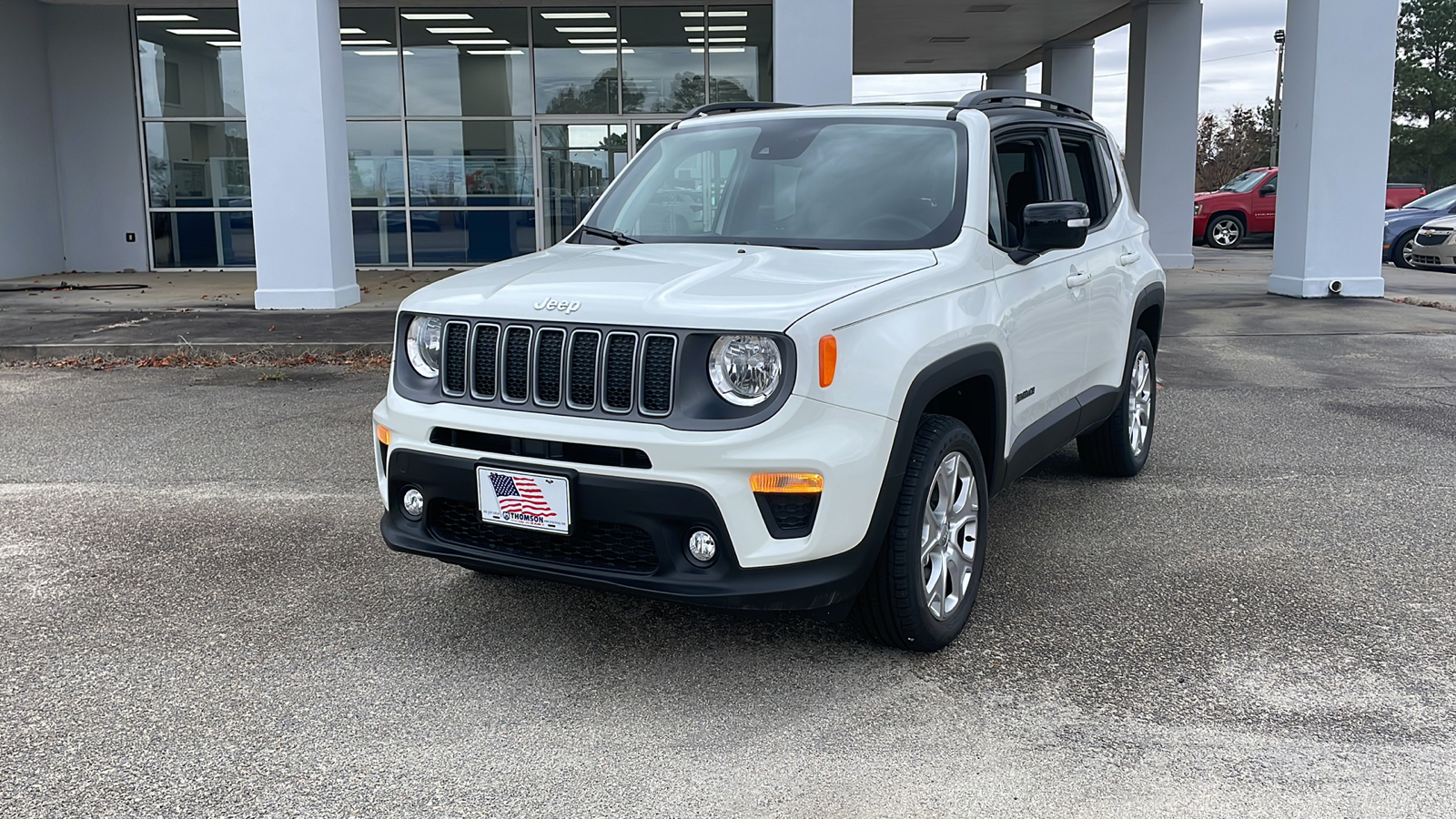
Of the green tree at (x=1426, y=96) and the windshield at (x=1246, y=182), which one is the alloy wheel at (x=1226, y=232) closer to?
the windshield at (x=1246, y=182)

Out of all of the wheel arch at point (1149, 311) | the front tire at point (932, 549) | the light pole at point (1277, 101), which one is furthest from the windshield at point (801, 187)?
the light pole at point (1277, 101)

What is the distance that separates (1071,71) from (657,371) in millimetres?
24031

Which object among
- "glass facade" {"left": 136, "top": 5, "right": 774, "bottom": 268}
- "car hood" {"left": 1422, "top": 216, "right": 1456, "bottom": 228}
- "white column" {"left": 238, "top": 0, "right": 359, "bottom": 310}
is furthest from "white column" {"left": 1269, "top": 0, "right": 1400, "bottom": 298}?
"white column" {"left": 238, "top": 0, "right": 359, "bottom": 310}

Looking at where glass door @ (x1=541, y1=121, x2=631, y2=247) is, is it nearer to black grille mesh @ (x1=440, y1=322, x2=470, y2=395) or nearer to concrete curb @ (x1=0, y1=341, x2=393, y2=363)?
concrete curb @ (x1=0, y1=341, x2=393, y2=363)

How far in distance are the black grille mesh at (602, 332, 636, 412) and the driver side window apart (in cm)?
171

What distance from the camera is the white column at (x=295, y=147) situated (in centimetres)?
1300

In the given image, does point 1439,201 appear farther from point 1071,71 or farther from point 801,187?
point 801,187

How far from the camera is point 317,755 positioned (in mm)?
3180

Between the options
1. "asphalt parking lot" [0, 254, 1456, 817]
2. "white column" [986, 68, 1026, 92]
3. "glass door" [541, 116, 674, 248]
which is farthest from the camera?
"white column" [986, 68, 1026, 92]

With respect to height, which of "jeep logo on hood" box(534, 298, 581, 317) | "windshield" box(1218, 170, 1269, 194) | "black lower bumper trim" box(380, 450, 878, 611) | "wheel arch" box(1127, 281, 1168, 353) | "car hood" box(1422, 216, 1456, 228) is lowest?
"black lower bumper trim" box(380, 450, 878, 611)

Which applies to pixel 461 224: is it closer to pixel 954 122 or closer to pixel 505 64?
pixel 505 64

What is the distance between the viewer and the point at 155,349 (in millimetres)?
10508

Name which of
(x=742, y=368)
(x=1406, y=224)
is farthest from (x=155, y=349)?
(x=1406, y=224)

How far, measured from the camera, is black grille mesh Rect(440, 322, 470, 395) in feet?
12.1
